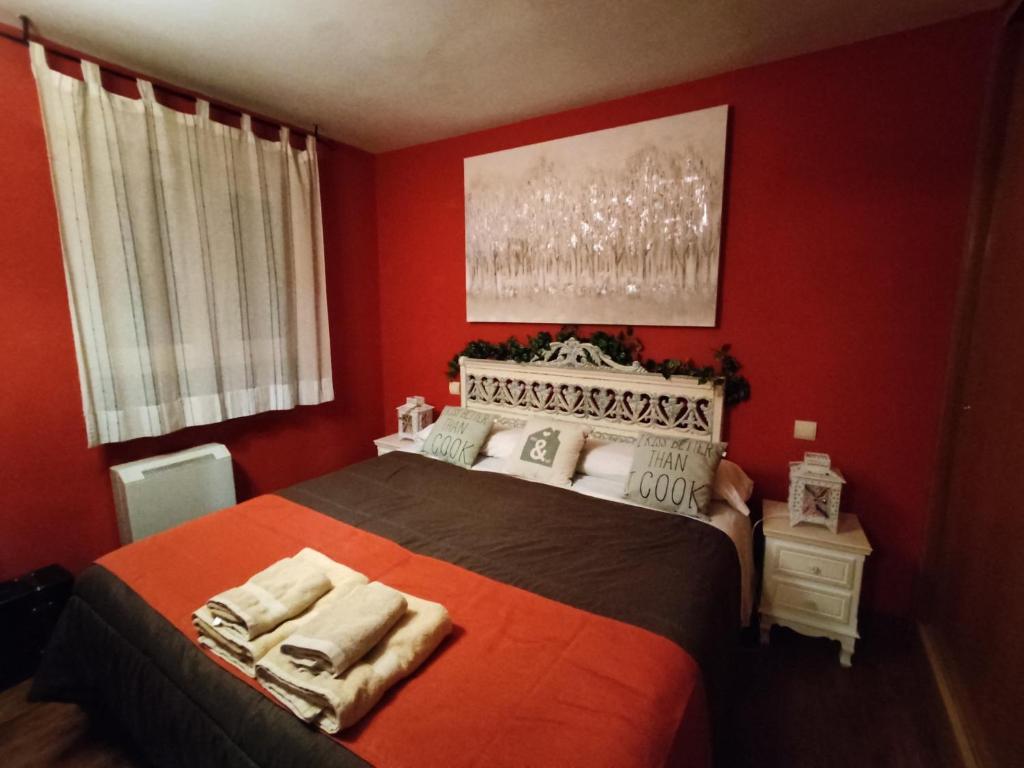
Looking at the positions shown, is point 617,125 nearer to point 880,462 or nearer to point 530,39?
point 530,39

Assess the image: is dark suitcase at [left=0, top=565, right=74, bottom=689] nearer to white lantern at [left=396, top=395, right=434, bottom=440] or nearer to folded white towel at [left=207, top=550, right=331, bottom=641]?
folded white towel at [left=207, top=550, right=331, bottom=641]

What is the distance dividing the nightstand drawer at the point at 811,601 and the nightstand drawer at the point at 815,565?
0.05 meters

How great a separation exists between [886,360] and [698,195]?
117 cm

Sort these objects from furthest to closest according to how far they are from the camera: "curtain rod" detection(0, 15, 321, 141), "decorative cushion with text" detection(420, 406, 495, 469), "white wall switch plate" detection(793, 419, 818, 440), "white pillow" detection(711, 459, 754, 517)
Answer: "decorative cushion with text" detection(420, 406, 495, 469) → "white wall switch plate" detection(793, 419, 818, 440) → "white pillow" detection(711, 459, 754, 517) → "curtain rod" detection(0, 15, 321, 141)

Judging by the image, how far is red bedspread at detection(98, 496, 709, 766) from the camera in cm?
100

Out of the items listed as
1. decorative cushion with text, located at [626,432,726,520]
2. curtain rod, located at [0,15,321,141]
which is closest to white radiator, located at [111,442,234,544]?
curtain rod, located at [0,15,321,141]

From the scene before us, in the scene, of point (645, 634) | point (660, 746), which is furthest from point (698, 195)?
point (660, 746)

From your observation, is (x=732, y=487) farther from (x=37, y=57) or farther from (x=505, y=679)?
(x=37, y=57)

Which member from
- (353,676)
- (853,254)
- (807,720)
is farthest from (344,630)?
(853,254)

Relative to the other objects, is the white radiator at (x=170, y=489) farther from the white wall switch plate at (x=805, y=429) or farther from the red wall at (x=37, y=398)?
the white wall switch plate at (x=805, y=429)

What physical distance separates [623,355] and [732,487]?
90 cm

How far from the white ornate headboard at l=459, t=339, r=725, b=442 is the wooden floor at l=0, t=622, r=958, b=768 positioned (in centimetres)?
110

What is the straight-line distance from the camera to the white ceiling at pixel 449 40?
5.96 feet

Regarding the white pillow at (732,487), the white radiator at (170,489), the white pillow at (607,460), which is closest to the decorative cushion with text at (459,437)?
the white pillow at (607,460)
